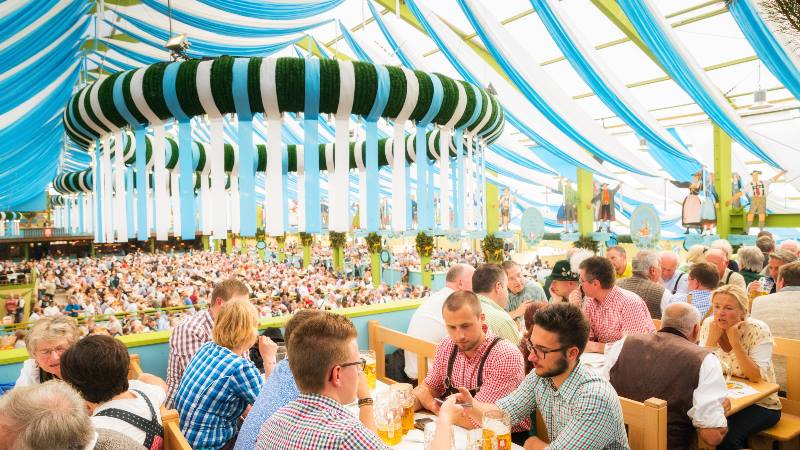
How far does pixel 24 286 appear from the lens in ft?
35.2

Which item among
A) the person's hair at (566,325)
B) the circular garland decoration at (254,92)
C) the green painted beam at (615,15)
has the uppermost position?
the green painted beam at (615,15)

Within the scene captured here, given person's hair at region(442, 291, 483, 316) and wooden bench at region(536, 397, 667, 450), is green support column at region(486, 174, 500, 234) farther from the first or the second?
wooden bench at region(536, 397, 667, 450)

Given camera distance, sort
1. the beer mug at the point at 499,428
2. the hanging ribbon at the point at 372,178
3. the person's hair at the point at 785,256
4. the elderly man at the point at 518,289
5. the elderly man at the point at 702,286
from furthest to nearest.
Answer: the person's hair at the point at 785,256 → the elderly man at the point at 518,289 → the elderly man at the point at 702,286 → the hanging ribbon at the point at 372,178 → the beer mug at the point at 499,428

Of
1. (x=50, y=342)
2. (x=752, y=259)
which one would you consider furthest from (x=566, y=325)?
(x=752, y=259)

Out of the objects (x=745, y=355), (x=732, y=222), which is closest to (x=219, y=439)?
(x=745, y=355)

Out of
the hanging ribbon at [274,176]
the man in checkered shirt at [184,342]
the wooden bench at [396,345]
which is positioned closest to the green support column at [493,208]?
the wooden bench at [396,345]

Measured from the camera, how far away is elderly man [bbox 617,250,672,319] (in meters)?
3.55

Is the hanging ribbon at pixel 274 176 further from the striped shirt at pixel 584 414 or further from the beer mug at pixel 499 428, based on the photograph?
the striped shirt at pixel 584 414

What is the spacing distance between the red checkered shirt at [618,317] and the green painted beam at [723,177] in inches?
250

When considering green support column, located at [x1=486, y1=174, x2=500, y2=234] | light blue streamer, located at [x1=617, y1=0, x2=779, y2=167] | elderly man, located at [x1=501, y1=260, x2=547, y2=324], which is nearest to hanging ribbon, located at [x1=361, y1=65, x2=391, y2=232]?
elderly man, located at [x1=501, y1=260, x2=547, y2=324]

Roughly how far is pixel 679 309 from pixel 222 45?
18.3 feet

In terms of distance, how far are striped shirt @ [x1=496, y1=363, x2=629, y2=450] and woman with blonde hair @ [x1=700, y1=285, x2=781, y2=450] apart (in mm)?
1083

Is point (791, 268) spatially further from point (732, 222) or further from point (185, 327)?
point (732, 222)

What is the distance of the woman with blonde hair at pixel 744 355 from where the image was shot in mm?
2309
